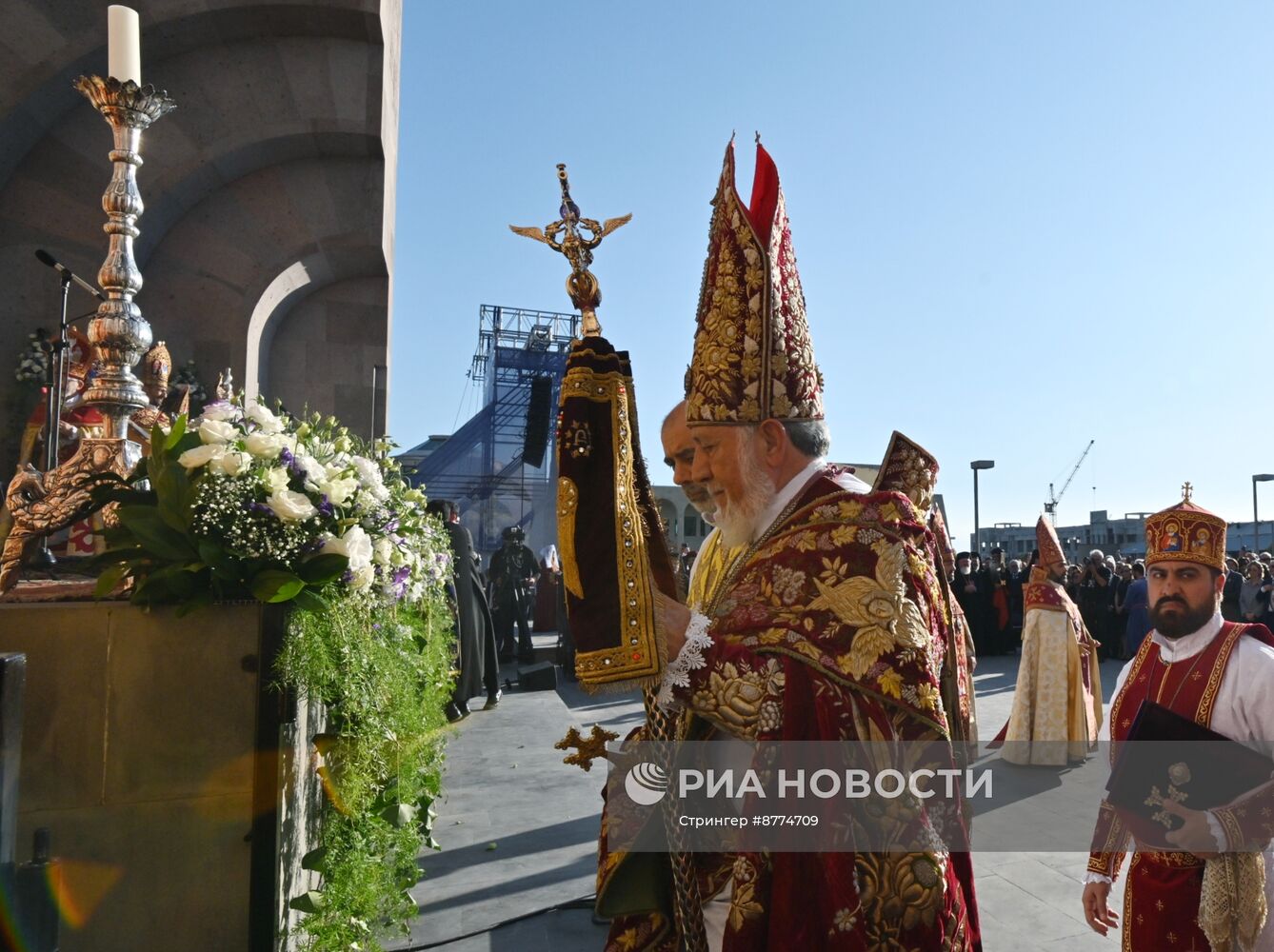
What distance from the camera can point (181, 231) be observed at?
956cm

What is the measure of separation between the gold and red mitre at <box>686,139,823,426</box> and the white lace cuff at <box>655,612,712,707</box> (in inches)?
22.4

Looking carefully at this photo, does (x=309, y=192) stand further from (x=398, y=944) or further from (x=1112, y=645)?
(x=1112, y=645)

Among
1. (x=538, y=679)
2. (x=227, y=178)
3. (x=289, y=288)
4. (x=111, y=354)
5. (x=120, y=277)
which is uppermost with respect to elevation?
(x=227, y=178)

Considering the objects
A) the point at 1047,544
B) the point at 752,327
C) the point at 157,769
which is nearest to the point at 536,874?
the point at 157,769

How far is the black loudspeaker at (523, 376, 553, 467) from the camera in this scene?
14945mm

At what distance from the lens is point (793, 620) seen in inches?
72.3

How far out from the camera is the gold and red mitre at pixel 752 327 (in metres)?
2.06

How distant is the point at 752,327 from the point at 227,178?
9775mm

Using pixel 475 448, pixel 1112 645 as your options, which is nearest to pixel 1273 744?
pixel 1112 645

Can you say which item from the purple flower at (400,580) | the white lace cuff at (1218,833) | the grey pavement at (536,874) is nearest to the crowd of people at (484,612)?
the grey pavement at (536,874)

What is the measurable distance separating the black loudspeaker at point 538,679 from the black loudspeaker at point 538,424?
4.22 metres

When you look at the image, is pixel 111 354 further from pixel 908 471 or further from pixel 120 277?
pixel 908 471

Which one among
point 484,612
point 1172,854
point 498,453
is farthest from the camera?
point 498,453

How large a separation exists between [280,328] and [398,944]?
372 inches
